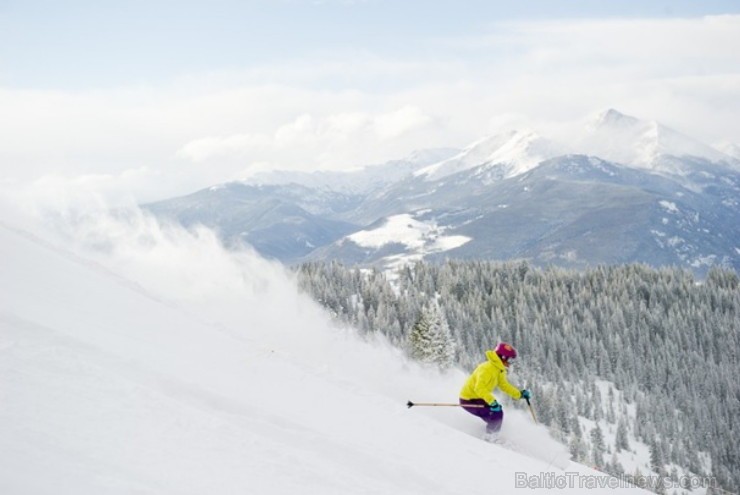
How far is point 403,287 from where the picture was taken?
399ft

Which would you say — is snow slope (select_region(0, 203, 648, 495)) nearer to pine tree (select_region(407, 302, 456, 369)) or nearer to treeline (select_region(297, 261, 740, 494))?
pine tree (select_region(407, 302, 456, 369))

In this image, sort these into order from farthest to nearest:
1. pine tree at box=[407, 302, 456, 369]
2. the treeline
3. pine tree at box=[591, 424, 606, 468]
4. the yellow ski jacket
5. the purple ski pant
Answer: the treeline, pine tree at box=[591, 424, 606, 468], pine tree at box=[407, 302, 456, 369], the purple ski pant, the yellow ski jacket

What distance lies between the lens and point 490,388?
17.5 metres

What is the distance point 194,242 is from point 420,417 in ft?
164

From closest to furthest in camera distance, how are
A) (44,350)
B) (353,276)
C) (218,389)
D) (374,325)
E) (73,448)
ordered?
(73,448) → (44,350) → (218,389) → (374,325) → (353,276)

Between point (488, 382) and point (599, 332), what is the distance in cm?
10331

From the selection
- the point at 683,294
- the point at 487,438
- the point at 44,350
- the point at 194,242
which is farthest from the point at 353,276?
the point at 44,350

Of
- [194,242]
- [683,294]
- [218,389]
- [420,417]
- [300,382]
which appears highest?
[218,389]

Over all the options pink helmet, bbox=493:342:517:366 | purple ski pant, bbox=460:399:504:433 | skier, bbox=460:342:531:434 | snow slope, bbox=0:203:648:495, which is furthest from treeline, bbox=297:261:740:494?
snow slope, bbox=0:203:648:495

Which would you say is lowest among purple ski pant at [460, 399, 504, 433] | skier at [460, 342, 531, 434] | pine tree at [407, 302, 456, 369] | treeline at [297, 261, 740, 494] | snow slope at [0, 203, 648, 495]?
treeline at [297, 261, 740, 494]

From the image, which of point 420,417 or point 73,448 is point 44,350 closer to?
point 73,448

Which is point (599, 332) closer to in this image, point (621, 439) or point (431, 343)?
point (621, 439)

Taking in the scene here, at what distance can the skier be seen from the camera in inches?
682

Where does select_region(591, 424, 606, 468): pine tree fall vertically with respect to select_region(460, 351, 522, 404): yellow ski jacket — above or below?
below
